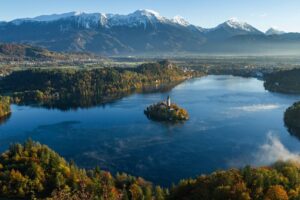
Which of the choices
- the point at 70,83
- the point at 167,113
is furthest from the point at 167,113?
the point at 70,83

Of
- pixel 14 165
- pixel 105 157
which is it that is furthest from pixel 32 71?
pixel 14 165

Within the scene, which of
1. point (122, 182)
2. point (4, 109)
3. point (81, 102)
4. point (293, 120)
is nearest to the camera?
point (122, 182)

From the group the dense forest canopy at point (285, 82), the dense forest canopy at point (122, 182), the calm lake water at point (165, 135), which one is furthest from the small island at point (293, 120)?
the dense forest canopy at point (285, 82)

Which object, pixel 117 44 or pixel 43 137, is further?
pixel 117 44

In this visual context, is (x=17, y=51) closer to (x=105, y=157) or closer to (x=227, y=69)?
(x=227, y=69)

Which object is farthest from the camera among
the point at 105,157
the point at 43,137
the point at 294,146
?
the point at 43,137

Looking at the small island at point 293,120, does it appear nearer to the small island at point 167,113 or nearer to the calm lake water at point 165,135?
the calm lake water at point 165,135

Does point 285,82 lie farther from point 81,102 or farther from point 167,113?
point 81,102
